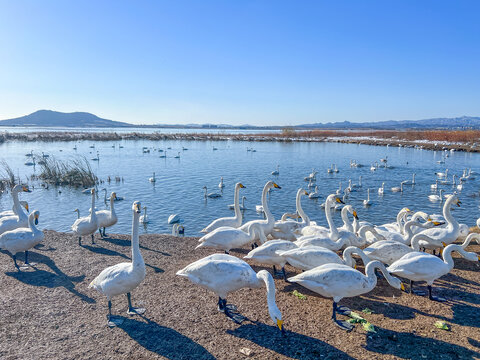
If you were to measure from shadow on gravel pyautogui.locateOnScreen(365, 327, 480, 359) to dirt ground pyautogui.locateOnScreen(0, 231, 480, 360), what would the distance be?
16 mm

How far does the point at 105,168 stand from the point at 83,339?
3311cm

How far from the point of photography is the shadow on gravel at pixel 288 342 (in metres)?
5.44

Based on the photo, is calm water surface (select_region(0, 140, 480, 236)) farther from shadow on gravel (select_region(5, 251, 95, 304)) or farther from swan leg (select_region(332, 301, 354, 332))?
swan leg (select_region(332, 301, 354, 332))

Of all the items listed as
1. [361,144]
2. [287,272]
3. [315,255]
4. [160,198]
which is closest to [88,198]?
[160,198]

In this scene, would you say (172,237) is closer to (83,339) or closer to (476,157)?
(83,339)

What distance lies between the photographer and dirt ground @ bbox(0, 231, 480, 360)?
553 centimetres

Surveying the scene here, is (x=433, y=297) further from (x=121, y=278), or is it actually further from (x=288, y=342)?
(x=121, y=278)

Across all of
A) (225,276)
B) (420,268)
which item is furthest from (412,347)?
(225,276)

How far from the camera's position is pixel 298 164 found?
40.3 metres

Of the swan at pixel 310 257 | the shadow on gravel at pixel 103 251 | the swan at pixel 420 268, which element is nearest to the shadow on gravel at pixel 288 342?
the swan at pixel 310 257

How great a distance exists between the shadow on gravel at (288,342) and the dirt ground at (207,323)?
0.02 meters

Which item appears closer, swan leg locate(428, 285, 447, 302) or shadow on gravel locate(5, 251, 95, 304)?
swan leg locate(428, 285, 447, 302)

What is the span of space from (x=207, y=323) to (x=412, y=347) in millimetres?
3637

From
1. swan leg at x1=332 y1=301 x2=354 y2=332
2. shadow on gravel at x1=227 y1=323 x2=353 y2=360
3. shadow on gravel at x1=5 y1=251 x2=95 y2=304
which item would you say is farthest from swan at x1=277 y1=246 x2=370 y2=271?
shadow on gravel at x1=5 y1=251 x2=95 y2=304
